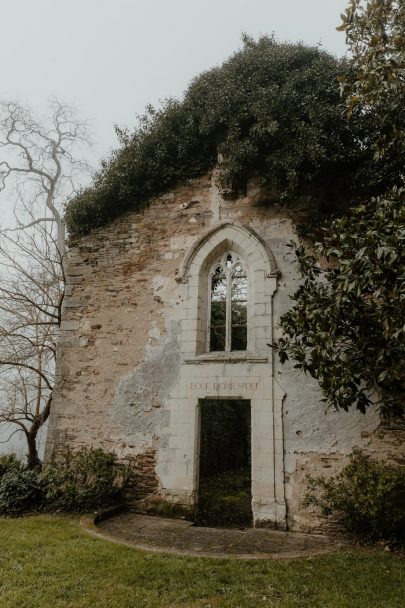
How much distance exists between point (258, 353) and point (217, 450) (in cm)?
622

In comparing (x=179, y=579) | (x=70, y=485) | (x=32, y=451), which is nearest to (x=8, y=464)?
(x=70, y=485)

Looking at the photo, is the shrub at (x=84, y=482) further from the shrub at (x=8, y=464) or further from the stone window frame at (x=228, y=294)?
the stone window frame at (x=228, y=294)

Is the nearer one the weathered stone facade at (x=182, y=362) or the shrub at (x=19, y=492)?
the weathered stone facade at (x=182, y=362)

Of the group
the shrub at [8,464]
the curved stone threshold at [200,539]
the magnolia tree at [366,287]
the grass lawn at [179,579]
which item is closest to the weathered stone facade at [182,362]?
the curved stone threshold at [200,539]

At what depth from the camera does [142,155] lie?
9203mm

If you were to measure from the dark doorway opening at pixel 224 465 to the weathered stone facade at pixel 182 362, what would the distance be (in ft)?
4.39

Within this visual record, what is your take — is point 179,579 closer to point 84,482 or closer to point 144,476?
point 144,476

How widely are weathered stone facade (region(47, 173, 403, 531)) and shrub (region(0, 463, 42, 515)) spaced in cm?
85

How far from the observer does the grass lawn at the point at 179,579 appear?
4.00 metres

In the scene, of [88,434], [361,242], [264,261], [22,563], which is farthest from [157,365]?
[361,242]

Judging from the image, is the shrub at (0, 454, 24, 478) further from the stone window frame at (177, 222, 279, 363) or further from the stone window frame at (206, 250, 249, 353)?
the stone window frame at (206, 250, 249, 353)

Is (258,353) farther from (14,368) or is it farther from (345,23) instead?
(14,368)

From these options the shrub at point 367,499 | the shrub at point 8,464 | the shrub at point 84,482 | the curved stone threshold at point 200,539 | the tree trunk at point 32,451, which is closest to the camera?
the curved stone threshold at point 200,539

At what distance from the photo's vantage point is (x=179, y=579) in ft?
14.8
